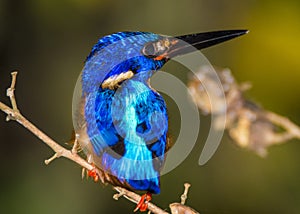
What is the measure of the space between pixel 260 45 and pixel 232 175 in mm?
827

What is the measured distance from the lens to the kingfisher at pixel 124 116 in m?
2.62

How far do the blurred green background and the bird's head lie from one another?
1.58 m

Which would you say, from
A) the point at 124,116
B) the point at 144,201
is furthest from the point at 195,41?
the point at 144,201

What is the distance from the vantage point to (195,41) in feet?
9.99

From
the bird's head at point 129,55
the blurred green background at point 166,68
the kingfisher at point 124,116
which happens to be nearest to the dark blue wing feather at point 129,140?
the kingfisher at point 124,116

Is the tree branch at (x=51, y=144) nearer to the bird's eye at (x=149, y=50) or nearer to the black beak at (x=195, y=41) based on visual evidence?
the bird's eye at (x=149, y=50)

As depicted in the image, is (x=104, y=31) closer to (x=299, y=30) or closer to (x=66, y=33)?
(x=66, y=33)

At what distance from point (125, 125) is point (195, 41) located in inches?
23.0

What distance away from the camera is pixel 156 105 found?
9.00 ft

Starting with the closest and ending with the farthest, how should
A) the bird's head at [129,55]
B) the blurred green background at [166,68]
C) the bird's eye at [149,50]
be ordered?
the bird's head at [129,55], the bird's eye at [149,50], the blurred green background at [166,68]

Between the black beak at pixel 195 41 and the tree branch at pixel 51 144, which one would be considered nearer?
the tree branch at pixel 51 144

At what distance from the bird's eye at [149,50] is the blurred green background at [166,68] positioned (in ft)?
5.44

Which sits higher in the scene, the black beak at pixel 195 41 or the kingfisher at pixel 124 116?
the black beak at pixel 195 41

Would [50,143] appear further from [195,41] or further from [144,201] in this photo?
[195,41]
